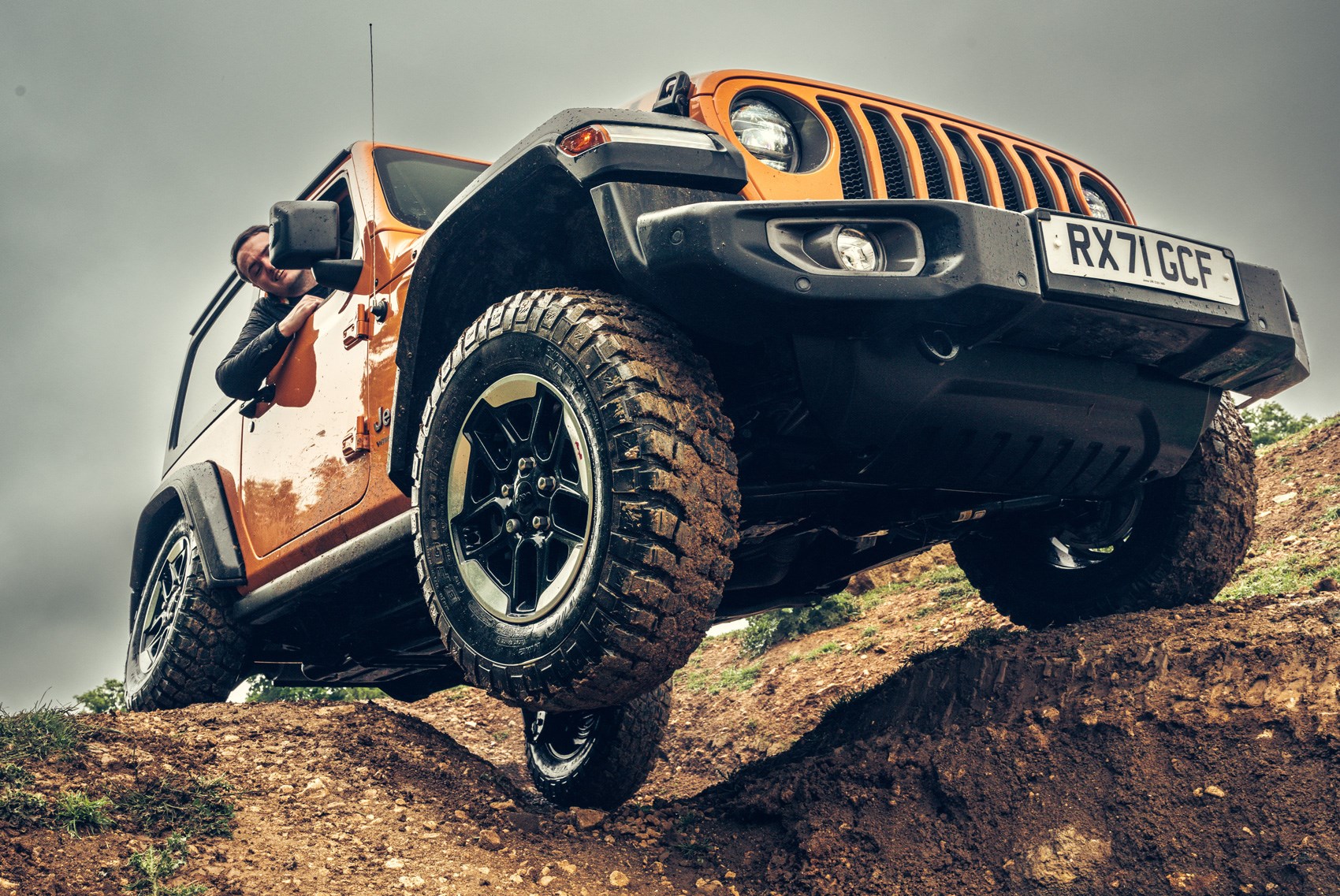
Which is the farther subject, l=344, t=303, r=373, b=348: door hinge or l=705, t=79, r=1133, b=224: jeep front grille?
l=344, t=303, r=373, b=348: door hinge

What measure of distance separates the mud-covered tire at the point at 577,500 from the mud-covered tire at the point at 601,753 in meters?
1.55

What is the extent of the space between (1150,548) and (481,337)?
228 cm

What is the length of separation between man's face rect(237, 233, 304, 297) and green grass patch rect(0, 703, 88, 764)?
1846 mm

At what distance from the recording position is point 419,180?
394 centimetres

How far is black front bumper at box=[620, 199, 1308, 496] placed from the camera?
2.26 m

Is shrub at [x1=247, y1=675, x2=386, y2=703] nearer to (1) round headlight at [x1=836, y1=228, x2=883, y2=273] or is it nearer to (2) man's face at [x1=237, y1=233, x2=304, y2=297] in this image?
(2) man's face at [x1=237, y1=233, x2=304, y2=297]

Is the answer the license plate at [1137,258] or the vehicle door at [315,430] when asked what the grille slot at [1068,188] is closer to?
the license plate at [1137,258]

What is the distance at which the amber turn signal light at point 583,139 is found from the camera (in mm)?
2436

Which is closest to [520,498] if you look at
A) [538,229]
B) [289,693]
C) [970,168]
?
[538,229]

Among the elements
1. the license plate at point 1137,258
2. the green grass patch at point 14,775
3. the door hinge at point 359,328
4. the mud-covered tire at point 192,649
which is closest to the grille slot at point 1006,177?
the license plate at point 1137,258

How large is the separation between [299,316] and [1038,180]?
8.63 feet

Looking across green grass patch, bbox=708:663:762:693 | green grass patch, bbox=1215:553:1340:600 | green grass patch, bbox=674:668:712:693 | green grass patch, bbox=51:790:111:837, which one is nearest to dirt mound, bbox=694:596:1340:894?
green grass patch, bbox=1215:553:1340:600

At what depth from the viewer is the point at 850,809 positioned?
281 cm

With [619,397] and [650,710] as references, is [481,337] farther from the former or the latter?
[650,710]
